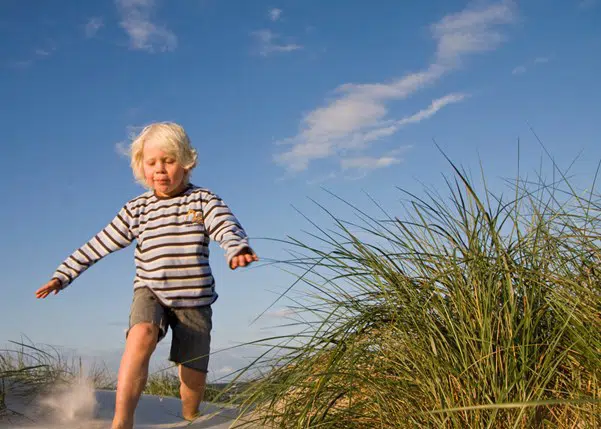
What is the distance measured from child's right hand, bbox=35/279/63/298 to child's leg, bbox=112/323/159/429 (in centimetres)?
72

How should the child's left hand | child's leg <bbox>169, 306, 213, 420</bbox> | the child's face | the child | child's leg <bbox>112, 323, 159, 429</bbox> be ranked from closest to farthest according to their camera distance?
1. the child's left hand
2. child's leg <bbox>112, 323, 159, 429</bbox>
3. the child
4. child's leg <bbox>169, 306, 213, 420</bbox>
5. the child's face

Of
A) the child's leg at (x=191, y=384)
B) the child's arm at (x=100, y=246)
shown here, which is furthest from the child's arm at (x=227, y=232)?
the child's leg at (x=191, y=384)

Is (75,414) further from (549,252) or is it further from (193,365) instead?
(549,252)

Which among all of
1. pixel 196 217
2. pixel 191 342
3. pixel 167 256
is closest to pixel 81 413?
pixel 191 342

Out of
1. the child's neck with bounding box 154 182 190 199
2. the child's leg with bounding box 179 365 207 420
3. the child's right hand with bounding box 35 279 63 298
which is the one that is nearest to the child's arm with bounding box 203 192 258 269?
the child's neck with bounding box 154 182 190 199

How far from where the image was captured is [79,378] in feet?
15.4

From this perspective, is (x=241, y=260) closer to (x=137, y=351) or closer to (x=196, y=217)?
(x=196, y=217)

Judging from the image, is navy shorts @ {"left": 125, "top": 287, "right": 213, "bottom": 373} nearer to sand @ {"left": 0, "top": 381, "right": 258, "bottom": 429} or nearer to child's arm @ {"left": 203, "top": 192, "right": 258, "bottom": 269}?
sand @ {"left": 0, "top": 381, "right": 258, "bottom": 429}

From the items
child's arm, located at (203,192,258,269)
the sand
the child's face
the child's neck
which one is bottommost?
the sand

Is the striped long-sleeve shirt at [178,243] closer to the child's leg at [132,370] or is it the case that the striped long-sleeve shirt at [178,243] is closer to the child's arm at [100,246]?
the child's arm at [100,246]

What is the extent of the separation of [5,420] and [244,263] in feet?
5.92

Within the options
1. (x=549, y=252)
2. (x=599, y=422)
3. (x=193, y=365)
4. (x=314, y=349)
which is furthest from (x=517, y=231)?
(x=193, y=365)

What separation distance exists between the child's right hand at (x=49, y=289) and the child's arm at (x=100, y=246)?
72mm

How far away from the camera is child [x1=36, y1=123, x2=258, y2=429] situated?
147 inches
